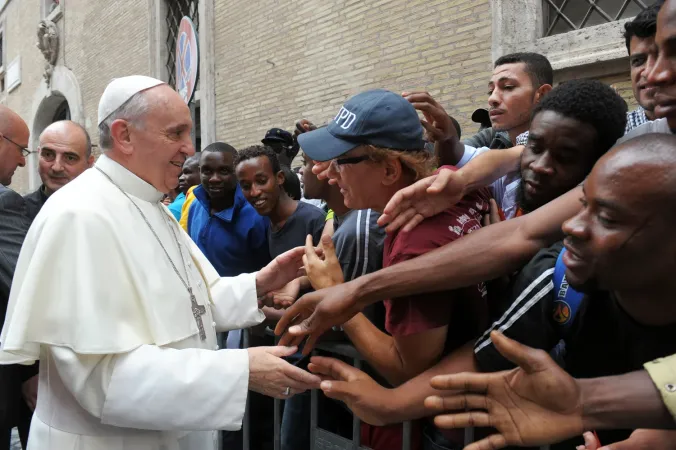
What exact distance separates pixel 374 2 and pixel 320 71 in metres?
1.33

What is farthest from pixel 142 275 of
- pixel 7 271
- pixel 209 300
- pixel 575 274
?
pixel 575 274

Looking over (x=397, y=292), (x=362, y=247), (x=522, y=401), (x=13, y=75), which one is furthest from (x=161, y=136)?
(x=13, y=75)

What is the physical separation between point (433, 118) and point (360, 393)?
59.4 inches

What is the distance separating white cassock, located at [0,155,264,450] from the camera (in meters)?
1.67

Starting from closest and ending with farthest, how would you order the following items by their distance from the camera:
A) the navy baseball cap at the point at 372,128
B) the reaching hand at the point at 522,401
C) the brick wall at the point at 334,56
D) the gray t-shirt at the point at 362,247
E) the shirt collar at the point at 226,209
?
the reaching hand at the point at 522,401 < the navy baseball cap at the point at 372,128 < the gray t-shirt at the point at 362,247 < the shirt collar at the point at 226,209 < the brick wall at the point at 334,56

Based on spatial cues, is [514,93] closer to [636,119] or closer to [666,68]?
[636,119]

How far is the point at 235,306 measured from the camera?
93.2 inches

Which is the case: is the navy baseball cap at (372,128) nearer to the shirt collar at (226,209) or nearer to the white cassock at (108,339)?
the white cassock at (108,339)

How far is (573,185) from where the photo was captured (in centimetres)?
173

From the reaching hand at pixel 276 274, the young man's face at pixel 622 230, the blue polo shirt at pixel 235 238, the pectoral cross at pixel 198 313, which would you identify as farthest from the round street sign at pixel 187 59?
the young man's face at pixel 622 230

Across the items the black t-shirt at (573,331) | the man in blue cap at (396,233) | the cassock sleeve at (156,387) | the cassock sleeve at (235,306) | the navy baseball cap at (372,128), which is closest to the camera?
the black t-shirt at (573,331)

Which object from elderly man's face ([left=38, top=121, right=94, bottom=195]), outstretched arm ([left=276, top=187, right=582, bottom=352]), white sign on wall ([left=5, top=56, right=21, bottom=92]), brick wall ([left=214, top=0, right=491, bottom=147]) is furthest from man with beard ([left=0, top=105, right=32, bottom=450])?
white sign on wall ([left=5, top=56, right=21, bottom=92])

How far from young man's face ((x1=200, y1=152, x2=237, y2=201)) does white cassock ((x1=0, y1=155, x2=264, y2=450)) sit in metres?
2.14

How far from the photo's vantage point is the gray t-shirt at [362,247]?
6.45 ft
